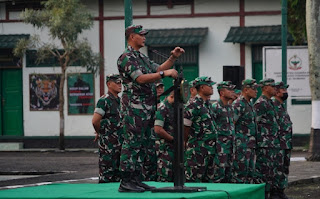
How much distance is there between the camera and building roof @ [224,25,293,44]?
97.2ft

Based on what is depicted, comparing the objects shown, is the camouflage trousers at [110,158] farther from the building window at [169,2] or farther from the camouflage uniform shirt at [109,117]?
the building window at [169,2]

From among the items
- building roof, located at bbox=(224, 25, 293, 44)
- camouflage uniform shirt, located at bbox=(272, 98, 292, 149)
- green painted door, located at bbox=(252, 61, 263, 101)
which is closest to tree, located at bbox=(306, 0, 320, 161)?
building roof, located at bbox=(224, 25, 293, 44)

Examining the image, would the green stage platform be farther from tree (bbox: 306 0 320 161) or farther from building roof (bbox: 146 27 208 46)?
building roof (bbox: 146 27 208 46)

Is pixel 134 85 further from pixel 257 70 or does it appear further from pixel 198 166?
pixel 257 70

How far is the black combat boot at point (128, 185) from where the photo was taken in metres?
10.5

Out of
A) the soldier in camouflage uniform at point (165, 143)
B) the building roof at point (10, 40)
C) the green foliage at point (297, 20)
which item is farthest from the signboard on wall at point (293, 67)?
the soldier in camouflage uniform at point (165, 143)

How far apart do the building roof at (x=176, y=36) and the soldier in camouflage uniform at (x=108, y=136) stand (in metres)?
16.9

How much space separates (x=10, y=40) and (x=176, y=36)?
214 inches

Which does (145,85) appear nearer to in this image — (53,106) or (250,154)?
(250,154)

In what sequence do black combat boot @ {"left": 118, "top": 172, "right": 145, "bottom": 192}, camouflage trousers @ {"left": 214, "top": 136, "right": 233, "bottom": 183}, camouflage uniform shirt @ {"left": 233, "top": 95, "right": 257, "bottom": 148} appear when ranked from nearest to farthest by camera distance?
black combat boot @ {"left": 118, "top": 172, "right": 145, "bottom": 192}
camouflage trousers @ {"left": 214, "top": 136, "right": 233, "bottom": 183}
camouflage uniform shirt @ {"left": 233, "top": 95, "right": 257, "bottom": 148}

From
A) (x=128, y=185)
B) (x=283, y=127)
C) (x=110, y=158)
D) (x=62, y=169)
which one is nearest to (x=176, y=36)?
(x=62, y=169)

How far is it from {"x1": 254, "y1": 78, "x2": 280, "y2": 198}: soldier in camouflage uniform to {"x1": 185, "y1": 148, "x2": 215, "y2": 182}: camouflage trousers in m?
2.19

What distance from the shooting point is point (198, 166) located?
43.8ft

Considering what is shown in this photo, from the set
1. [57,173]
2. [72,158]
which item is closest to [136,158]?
[57,173]
